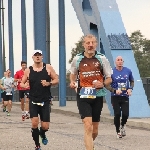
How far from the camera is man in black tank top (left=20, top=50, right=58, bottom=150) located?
34.2 ft

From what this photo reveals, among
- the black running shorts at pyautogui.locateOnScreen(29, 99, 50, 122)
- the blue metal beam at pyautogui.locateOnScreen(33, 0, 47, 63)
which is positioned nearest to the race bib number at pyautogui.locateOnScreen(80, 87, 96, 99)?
the black running shorts at pyautogui.locateOnScreen(29, 99, 50, 122)

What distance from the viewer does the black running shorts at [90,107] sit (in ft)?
30.0

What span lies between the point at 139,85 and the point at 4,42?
33.5 m

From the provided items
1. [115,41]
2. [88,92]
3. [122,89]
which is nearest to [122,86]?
[122,89]

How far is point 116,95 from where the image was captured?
13.4 m

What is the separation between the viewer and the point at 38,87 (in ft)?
34.3

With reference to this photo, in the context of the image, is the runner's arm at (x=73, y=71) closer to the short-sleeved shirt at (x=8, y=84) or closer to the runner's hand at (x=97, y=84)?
the runner's hand at (x=97, y=84)

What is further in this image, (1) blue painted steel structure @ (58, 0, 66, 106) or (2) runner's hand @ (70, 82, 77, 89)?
(1) blue painted steel structure @ (58, 0, 66, 106)

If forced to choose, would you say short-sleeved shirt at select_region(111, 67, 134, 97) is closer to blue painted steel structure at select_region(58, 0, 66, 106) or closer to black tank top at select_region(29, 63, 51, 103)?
black tank top at select_region(29, 63, 51, 103)

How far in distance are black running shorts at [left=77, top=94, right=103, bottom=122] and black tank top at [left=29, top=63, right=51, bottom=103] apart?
1322 millimetres

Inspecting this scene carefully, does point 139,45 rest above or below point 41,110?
above

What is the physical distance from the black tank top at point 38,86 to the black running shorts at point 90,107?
1322 mm

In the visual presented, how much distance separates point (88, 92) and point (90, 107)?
243mm

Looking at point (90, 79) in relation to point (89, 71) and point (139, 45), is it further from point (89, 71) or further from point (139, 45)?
point (139, 45)
